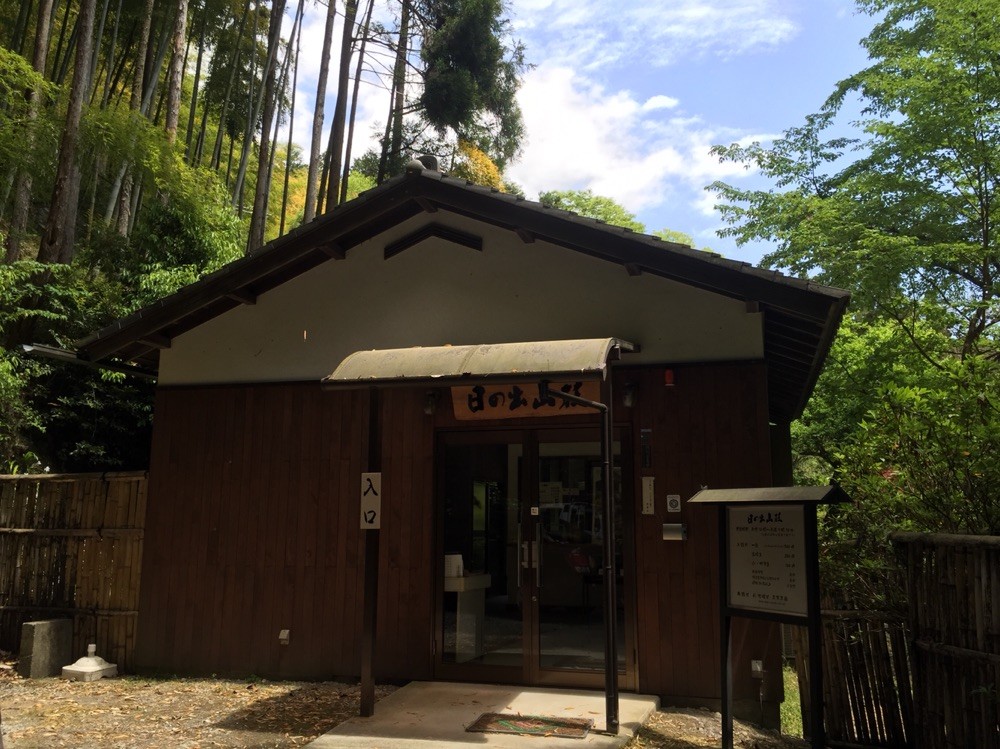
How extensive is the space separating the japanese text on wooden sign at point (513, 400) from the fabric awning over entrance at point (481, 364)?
69cm

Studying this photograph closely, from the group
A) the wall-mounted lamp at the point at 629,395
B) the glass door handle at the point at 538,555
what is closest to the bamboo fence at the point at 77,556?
the glass door handle at the point at 538,555

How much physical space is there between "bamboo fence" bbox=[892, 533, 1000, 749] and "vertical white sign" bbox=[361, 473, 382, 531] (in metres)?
3.59

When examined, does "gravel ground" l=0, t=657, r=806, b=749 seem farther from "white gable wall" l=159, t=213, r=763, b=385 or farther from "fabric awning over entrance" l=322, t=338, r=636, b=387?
"white gable wall" l=159, t=213, r=763, b=385

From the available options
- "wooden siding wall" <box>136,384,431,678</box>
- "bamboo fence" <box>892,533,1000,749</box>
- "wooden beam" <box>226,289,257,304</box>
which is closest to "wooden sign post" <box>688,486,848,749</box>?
"bamboo fence" <box>892,533,1000,749</box>

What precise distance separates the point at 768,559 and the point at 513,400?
2.72 m

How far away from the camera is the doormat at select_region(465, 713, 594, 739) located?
5318 millimetres

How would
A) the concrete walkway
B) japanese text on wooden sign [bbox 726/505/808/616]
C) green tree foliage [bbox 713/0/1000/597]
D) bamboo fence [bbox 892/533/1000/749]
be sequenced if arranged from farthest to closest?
green tree foliage [bbox 713/0/1000/597] → the concrete walkway → japanese text on wooden sign [bbox 726/505/808/616] → bamboo fence [bbox 892/533/1000/749]

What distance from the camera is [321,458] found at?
759 cm

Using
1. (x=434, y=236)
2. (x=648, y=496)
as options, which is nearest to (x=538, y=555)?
(x=648, y=496)

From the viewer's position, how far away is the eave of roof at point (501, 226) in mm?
6008

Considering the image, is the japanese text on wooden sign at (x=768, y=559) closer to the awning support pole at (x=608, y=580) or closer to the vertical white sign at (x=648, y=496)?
the awning support pole at (x=608, y=580)

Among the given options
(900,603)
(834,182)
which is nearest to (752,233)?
(834,182)

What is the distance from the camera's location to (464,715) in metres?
5.81

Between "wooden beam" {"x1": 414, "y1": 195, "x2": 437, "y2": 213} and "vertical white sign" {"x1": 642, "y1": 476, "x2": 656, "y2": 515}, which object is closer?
"vertical white sign" {"x1": 642, "y1": 476, "x2": 656, "y2": 515}
